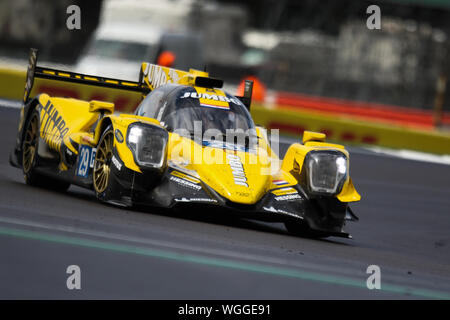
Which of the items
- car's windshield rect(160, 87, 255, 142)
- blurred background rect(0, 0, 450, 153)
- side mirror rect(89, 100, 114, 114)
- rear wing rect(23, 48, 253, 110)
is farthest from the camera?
blurred background rect(0, 0, 450, 153)

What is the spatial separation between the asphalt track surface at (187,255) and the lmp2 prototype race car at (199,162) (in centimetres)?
20

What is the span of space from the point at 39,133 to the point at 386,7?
33.1 m

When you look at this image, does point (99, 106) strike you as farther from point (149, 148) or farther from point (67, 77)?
point (149, 148)

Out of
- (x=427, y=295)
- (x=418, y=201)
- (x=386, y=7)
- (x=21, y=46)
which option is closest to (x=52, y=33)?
(x=21, y=46)

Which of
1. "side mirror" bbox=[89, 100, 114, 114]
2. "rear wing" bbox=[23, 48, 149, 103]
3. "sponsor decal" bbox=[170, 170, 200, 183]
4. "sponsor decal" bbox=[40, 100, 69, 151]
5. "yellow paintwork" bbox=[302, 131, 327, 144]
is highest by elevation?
"rear wing" bbox=[23, 48, 149, 103]

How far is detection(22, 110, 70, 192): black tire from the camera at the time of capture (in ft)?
34.2

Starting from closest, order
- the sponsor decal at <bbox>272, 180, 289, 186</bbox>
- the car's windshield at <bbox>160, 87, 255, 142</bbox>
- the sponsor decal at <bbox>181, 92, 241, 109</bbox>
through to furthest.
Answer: the sponsor decal at <bbox>272, 180, 289, 186</bbox> → the car's windshield at <bbox>160, 87, 255, 142</bbox> → the sponsor decal at <bbox>181, 92, 241, 109</bbox>

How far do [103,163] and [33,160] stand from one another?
1577 millimetres

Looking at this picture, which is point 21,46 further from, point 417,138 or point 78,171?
point 78,171

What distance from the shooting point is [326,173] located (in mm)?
8875

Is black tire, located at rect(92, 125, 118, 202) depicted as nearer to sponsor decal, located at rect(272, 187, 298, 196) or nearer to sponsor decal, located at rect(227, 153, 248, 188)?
sponsor decal, located at rect(227, 153, 248, 188)

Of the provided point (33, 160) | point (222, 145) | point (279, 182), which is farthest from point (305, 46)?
point (279, 182)

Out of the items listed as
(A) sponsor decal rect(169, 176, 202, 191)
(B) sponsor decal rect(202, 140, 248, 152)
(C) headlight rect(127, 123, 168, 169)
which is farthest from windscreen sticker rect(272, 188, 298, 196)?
(C) headlight rect(127, 123, 168, 169)

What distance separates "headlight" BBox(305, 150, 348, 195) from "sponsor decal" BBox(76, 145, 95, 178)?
208cm
